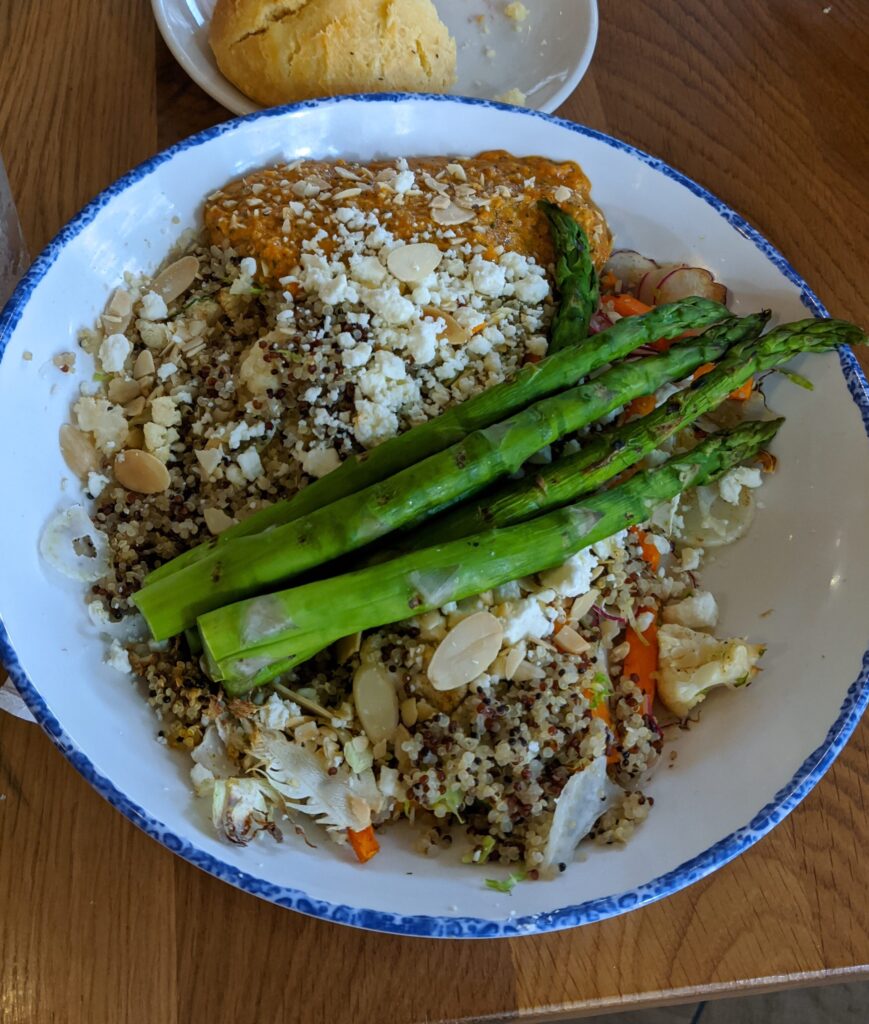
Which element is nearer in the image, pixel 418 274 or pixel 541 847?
pixel 541 847

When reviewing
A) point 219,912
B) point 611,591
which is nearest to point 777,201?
point 611,591

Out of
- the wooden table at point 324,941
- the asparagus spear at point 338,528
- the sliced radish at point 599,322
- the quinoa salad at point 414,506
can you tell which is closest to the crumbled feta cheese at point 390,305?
the quinoa salad at point 414,506

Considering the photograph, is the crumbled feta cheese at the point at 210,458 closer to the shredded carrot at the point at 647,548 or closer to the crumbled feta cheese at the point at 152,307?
the crumbled feta cheese at the point at 152,307

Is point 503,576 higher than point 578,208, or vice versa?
point 578,208

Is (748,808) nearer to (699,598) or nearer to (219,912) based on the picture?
(699,598)

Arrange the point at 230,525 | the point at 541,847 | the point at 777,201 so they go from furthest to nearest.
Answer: the point at 777,201
the point at 230,525
the point at 541,847

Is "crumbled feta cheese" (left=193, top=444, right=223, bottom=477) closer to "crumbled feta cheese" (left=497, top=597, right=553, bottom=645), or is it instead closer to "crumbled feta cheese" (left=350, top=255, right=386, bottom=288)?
"crumbled feta cheese" (left=350, top=255, right=386, bottom=288)

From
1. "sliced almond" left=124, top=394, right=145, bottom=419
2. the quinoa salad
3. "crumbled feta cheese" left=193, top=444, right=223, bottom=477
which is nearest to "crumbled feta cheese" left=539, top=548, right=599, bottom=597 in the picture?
the quinoa salad
